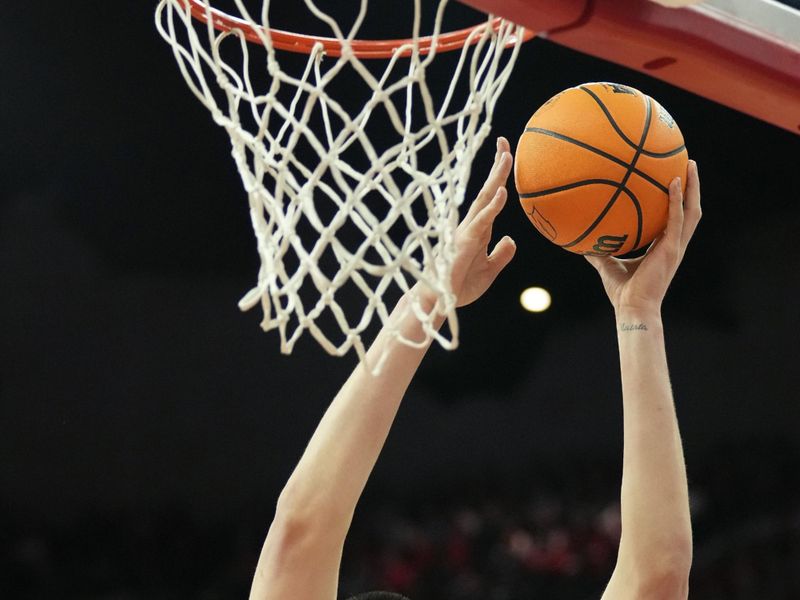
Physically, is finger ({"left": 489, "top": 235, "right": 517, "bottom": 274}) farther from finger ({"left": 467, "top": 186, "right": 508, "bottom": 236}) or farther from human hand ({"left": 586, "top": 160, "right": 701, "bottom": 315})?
human hand ({"left": 586, "top": 160, "right": 701, "bottom": 315})

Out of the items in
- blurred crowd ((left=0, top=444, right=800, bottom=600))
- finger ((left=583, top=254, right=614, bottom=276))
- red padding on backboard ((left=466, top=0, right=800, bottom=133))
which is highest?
red padding on backboard ((left=466, top=0, right=800, bottom=133))

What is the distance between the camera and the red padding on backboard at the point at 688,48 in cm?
119

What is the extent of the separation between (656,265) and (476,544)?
3308 mm

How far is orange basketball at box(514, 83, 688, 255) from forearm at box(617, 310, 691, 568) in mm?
279

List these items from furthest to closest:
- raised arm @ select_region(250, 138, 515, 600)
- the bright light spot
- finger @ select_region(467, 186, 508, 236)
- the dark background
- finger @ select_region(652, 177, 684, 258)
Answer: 1. the bright light spot
2. the dark background
3. finger @ select_region(652, 177, 684, 258)
4. finger @ select_region(467, 186, 508, 236)
5. raised arm @ select_region(250, 138, 515, 600)

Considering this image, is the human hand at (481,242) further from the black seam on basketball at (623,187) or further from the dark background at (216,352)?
the dark background at (216,352)

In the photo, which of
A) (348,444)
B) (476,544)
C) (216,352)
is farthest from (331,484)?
(476,544)

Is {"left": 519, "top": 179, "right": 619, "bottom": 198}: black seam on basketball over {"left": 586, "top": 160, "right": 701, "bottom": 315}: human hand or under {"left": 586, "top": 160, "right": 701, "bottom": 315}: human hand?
over

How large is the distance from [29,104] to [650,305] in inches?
132

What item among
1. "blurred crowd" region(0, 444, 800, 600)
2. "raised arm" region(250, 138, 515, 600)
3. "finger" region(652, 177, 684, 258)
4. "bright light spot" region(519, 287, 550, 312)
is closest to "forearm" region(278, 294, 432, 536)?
"raised arm" region(250, 138, 515, 600)

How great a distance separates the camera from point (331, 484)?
1107mm

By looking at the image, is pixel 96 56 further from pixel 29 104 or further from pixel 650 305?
pixel 650 305

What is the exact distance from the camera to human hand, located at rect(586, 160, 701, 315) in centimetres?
133

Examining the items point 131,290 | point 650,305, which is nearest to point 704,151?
point 131,290
